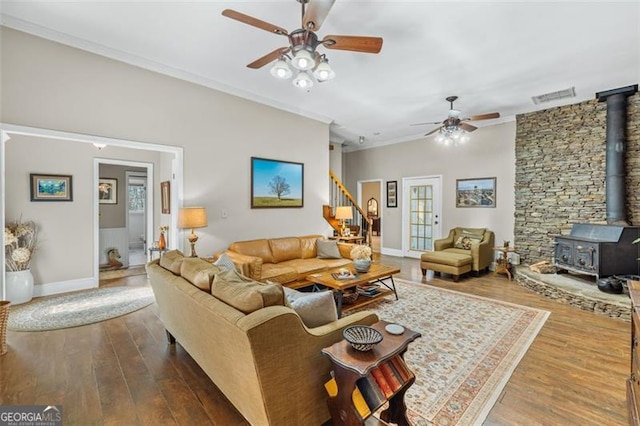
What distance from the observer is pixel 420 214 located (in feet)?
Answer: 24.2

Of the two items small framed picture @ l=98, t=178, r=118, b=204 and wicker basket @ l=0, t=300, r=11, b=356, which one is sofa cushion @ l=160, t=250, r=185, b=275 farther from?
small framed picture @ l=98, t=178, r=118, b=204

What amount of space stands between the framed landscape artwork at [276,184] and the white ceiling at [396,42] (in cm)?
114

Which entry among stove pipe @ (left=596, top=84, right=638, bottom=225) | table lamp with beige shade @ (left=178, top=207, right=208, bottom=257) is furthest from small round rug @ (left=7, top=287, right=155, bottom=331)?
stove pipe @ (left=596, top=84, right=638, bottom=225)

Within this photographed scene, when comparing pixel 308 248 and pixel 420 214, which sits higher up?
pixel 420 214

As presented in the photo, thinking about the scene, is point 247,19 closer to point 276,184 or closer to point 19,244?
point 276,184

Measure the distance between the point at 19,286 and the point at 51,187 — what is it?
147cm

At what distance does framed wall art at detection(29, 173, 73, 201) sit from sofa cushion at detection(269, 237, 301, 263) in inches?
128

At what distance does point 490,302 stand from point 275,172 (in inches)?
156

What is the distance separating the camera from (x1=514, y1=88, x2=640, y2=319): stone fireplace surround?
4.35m

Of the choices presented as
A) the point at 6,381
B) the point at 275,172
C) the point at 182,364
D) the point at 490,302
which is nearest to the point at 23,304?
the point at 6,381

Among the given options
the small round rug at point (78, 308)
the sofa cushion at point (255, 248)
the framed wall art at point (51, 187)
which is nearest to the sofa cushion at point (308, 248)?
the sofa cushion at point (255, 248)

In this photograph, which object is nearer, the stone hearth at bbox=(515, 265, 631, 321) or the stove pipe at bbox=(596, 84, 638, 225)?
the stone hearth at bbox=(515, 265, 631, 321)

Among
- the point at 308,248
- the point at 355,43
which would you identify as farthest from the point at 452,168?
the point at 355,43

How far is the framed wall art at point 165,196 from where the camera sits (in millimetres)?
5330
